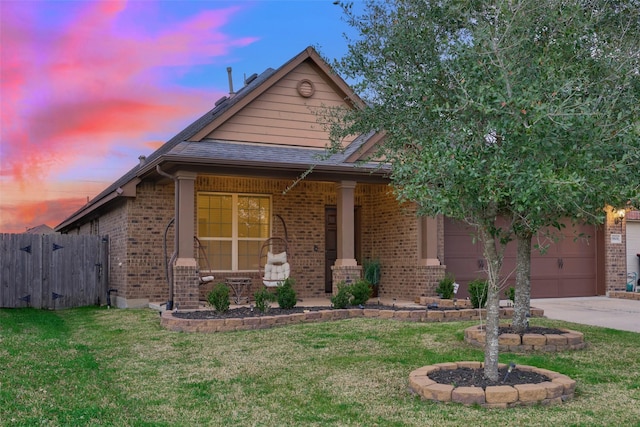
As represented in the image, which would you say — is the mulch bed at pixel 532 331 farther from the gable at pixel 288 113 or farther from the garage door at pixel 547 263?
the gable at pixel 288 113

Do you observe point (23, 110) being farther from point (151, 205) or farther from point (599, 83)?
point (599, 83)

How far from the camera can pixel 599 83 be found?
6406 millimetres

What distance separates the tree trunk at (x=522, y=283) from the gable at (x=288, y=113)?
692 cm

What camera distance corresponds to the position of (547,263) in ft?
50.5

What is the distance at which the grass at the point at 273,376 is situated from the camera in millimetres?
5109

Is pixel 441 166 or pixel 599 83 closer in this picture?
pixel 441 166

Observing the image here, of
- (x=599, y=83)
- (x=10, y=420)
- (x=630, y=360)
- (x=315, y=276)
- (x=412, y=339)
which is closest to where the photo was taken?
(x=10, y=420)

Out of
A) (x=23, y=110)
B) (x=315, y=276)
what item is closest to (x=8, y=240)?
(x=23, y=110)

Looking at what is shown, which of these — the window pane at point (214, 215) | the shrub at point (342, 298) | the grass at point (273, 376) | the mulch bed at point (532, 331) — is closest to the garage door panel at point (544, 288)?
the grass at point (273, 376)

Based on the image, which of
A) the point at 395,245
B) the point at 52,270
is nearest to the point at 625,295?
the point at 395,245

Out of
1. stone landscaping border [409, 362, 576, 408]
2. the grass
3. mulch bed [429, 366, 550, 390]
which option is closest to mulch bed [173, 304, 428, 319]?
the grass

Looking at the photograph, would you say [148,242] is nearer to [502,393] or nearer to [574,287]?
[502,393]

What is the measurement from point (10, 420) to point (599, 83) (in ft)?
20.9

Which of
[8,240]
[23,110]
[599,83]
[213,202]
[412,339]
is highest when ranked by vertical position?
[23,110]
